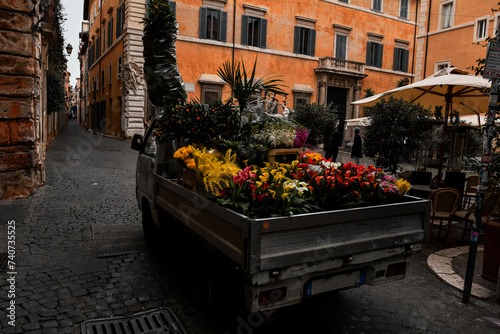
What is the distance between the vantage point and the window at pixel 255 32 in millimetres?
22609

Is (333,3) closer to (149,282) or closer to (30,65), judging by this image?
(30,65)

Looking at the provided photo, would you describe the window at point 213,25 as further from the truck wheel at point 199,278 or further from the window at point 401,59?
the truck wheel at point 199,278

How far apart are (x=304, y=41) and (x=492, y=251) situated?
22.1m

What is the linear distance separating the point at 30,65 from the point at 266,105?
5.42 m

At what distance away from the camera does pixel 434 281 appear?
4.44m

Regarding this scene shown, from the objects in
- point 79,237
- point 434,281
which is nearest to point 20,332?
point 79,237

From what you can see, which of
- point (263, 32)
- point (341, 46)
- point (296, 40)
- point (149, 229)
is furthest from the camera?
point (341, 46)

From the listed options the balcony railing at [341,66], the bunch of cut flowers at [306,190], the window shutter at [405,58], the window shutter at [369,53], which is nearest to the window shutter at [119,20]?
the balcony railing at [341,66]

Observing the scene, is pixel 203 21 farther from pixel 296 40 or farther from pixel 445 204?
pixel 445 204

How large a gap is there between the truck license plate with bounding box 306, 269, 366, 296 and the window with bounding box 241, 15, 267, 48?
2107cm

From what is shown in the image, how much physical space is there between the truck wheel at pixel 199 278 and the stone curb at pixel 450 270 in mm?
2726

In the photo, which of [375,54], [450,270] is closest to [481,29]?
[375,54]

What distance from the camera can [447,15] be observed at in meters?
25.2

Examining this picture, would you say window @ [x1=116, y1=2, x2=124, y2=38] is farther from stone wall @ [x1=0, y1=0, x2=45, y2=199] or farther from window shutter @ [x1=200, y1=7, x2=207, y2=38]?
stone wall @ [x1=0, y1=0, x2=45, y2=199]
